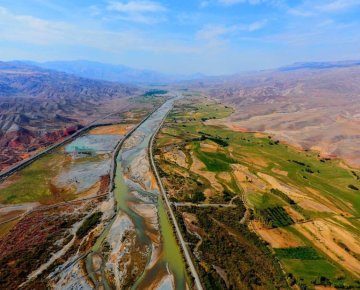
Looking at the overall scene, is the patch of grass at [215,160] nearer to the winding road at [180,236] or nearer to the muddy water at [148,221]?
the winding road at [180,236]

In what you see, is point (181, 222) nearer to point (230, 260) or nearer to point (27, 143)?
point (230, 260)

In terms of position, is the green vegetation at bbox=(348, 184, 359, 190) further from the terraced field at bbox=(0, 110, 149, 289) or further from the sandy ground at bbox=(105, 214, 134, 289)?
the terraced field at bbox=(0, 110, 149, 289)

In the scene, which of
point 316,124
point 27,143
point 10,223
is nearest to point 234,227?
point 10,223

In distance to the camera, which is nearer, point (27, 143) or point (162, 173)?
point (162, 173)

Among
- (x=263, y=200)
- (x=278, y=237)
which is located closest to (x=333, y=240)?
(x=278, y=237)

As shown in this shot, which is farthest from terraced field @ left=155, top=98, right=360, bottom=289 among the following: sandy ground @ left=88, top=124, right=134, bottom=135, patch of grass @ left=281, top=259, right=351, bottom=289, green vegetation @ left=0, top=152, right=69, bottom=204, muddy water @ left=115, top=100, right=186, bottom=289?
sandy ground @ left=88, top=124, right=134, bottom=135

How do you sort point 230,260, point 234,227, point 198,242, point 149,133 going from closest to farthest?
1. point 230,260
2. point 198,242
3. point 234,227
4. point 149,133
